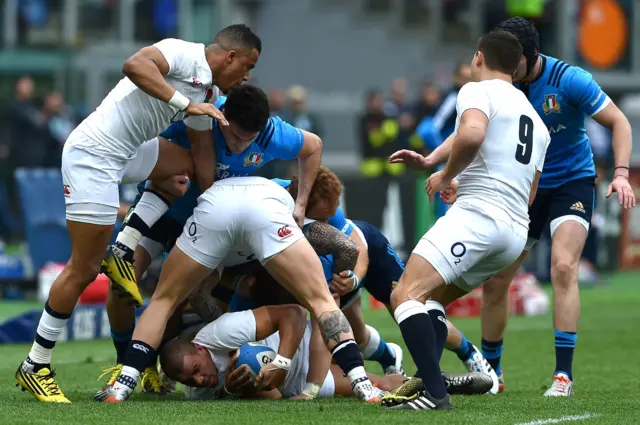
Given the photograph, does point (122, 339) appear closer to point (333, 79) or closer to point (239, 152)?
point (239, 152)

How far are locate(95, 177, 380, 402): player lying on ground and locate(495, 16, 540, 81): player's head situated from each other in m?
1.84

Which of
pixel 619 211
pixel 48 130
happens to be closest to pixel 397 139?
pixel 619 211

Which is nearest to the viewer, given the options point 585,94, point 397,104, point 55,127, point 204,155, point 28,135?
point 204,155

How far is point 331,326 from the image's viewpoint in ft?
24.1

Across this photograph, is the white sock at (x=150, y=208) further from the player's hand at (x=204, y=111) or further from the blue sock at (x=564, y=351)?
the blue sock at (x=564, y=351)

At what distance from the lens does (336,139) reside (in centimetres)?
2523

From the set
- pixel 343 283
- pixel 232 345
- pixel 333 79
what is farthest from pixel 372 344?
pixel 333 79

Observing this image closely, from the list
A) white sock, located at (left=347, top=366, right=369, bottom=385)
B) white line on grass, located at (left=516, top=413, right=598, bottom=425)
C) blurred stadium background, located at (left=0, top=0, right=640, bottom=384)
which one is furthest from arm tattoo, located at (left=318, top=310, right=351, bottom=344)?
blurred stadium background, located at (left=0, top=0, right=640, bottom=384)

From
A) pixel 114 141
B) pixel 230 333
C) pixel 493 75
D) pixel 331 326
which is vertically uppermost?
pixel 493 75

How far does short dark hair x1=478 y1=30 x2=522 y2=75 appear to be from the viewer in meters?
7.30

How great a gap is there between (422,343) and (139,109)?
2.15 meters

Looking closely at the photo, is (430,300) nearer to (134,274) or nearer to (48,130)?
(134,274)

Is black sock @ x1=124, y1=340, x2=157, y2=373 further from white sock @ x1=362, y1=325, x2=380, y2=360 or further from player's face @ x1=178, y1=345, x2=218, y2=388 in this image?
white sock @ x1=362, y1=325, x2=380, y2=360

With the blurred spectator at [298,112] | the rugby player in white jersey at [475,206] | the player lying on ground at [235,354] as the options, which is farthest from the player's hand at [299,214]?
the blurred spectator at [298,112]
